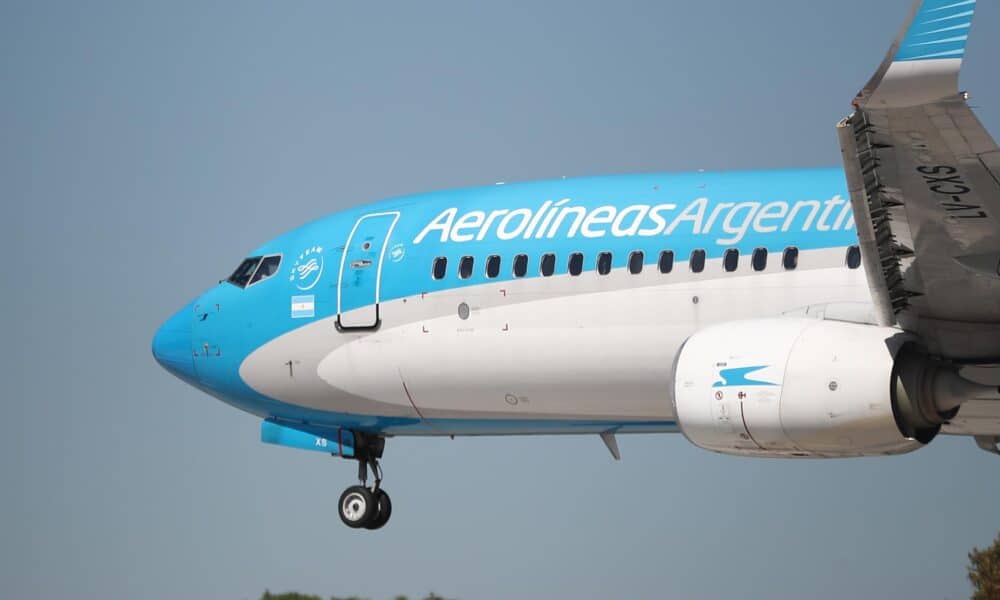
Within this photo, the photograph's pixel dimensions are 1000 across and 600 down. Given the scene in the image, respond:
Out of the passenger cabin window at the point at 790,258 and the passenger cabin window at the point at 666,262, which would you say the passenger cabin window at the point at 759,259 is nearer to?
the passenger cabin window at the point at 790,258

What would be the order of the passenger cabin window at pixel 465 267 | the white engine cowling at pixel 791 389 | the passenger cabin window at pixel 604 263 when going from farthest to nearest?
the passenger cabin window at pixel 465 267 → the passenger cabin window at pixel 604 263 → the white engine cowling at pixel 791 389

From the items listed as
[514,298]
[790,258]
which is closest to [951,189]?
[790,258]

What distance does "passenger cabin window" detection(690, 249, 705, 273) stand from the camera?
18641 millimetres

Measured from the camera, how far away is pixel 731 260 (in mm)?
18453

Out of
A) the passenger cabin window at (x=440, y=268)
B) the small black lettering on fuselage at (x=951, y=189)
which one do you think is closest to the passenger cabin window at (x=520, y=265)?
the passenger cabin window at (x=440, y=268)

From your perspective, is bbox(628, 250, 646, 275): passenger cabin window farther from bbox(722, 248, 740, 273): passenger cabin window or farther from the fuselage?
bbox(722, 248, 740, 273): passenger cabin window

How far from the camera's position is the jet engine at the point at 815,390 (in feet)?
51.0

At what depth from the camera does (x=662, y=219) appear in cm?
1923

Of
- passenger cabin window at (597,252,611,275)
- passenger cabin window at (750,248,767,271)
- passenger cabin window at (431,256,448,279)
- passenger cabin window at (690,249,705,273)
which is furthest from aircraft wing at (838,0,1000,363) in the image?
passenger cabin window at (431,256,448,279)

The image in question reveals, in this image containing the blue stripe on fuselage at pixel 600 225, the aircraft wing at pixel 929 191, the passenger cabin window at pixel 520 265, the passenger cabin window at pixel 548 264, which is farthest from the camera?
the passenger cabin window at pixel 520 265

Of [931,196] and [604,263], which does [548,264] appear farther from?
[931,196]

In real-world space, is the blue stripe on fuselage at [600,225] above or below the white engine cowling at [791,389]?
above

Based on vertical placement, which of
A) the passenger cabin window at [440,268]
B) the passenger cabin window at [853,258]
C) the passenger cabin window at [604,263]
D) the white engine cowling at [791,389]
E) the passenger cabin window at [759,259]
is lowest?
the white engine cowling at [791,389]

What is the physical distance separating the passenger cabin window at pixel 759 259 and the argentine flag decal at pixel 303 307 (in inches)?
240
